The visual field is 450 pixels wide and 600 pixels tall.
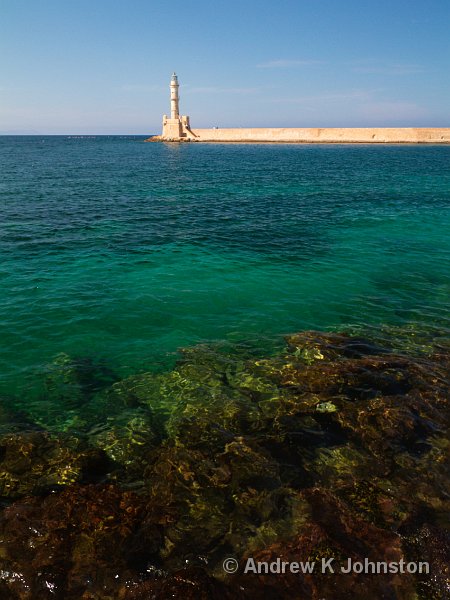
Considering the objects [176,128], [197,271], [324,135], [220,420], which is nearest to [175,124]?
[176,128]

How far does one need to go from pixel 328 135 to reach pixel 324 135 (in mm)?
1581

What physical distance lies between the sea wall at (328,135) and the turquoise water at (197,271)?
107697 mm

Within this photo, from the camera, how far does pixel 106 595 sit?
467 cm

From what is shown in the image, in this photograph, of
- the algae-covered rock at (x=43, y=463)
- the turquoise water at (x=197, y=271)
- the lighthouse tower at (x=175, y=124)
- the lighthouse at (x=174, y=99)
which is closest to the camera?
the algae-covered rock at (x=43, y=463)

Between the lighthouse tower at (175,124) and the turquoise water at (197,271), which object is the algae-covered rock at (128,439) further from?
the lighthouse tower at (175,124)

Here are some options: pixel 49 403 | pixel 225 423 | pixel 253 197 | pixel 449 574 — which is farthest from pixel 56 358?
pixel 253 197

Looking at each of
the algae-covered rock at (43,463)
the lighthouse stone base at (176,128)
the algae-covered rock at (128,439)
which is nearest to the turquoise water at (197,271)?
the algae-covered rock at (128,439)

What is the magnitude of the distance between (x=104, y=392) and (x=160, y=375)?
142cm

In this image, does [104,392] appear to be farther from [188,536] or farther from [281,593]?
[281,593]

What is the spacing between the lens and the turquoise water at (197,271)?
1135 centimetres

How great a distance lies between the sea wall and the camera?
121 metres

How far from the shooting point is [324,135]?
138m

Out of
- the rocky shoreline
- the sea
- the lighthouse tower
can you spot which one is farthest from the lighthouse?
the rocky shoreline

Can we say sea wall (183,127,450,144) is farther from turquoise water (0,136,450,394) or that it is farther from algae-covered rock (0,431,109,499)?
algae-covered rock (0,431,109,499)
